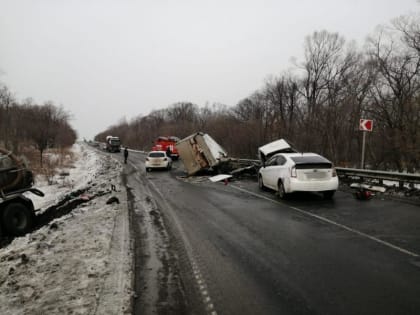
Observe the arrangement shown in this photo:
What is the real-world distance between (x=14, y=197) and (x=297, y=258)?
7831mm

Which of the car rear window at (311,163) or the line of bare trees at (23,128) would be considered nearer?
the car rear window at (311,163)

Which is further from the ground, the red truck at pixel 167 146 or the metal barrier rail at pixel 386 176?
the red truck at pixel 167 146

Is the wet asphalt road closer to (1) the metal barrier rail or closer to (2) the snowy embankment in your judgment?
(2) the snowy embankment

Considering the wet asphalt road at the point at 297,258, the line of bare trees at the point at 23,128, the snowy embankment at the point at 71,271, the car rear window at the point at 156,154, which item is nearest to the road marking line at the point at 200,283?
the wet asphalt road at the point at 297,258

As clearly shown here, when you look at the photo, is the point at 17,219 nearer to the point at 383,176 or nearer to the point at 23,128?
the point at 383,176

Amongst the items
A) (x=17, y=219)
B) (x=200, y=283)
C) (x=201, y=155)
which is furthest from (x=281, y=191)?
(x=201, y=155)

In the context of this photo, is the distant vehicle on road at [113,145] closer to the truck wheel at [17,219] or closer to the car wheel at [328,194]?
the truck wheel at [17,219]

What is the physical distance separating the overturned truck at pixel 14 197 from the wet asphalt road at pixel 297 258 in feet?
12.5

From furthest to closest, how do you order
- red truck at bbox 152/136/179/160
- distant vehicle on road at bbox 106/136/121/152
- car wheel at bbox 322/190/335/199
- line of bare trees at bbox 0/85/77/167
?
1. distant vehicle on road at bbox 106/136/121/152
2. red truck at bbox 152/136/179/160
3. line of bare trees at bbox 0/85/77/167
4. car wheel at bbox 322/190/335/199

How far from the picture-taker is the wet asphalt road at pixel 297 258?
360 centimetres

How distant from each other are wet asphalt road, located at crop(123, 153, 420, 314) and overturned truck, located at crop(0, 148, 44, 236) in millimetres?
3816

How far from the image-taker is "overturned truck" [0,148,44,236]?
8172 millimetres

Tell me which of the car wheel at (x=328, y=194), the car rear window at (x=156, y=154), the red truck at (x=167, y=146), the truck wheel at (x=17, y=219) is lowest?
the truck wheel at (x=17, y=219)

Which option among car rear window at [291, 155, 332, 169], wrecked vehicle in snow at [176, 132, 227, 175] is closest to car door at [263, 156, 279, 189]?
car rear window at [291, 155, 332, 169]
